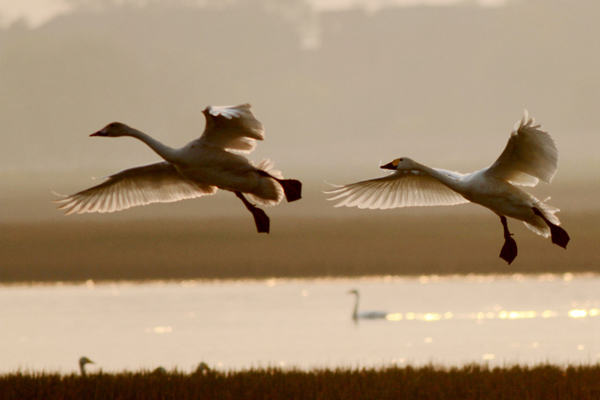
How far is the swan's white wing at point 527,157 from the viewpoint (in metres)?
8.70

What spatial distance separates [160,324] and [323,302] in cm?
1670

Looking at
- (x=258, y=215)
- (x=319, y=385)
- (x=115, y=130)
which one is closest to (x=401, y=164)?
(x=258, y=215)

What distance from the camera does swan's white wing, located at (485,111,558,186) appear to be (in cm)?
870

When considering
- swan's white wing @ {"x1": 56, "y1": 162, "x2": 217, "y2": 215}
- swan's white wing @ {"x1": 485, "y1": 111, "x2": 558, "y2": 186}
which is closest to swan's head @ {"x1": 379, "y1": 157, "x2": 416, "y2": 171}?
swan's white wing @ {"x1": 485, "y1": 111, "x2": 558, "y2": 186}

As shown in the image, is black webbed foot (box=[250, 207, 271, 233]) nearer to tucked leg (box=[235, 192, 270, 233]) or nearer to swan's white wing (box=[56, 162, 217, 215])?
tucked leg (box=[235, 192, 270, 233])

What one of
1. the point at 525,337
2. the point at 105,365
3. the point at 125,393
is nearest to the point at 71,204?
the point at 125,393

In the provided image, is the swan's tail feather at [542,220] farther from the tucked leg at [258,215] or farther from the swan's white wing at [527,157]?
the tucked leg at [258,215]

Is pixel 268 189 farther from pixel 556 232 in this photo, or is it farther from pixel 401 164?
pixel 556 232

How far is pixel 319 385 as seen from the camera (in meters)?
16.7

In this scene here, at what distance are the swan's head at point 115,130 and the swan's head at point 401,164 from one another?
276 cm

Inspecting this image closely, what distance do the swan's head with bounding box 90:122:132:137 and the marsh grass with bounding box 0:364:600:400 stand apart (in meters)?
7.70

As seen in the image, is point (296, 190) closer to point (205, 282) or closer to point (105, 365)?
point (105, 365)

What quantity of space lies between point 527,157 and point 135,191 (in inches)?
196

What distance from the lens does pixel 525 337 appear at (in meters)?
40.7
